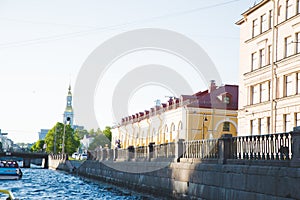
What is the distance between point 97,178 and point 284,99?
22389 mm

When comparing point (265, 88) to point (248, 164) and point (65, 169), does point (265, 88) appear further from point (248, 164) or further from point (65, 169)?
point (65, 169)

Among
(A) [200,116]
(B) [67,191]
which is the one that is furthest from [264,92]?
(A) [200,116]

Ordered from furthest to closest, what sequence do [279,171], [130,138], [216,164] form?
[130,138]
[216,164]
[279,171]

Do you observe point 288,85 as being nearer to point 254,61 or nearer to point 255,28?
point 254,61

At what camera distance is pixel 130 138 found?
→ 91750mm

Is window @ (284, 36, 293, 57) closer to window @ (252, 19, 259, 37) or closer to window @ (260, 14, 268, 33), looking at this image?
window @ (260, 14, 268, 33)

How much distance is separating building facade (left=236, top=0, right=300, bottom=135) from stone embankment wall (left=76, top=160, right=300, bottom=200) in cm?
1202

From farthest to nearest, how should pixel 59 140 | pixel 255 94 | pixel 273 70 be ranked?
pixel 59 140
pixel 255 94
pixel 273 70

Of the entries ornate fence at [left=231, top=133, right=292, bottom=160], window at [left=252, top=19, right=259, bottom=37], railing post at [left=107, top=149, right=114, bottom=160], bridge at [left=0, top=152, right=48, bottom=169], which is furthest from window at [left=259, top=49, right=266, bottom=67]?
bridge at [left=0, top=152, right=48, bottom=169]

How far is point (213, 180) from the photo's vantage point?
20891 millimetres

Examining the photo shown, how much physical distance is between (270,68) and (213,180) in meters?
22.9

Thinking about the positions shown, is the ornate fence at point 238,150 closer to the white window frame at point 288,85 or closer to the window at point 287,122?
the window at point 287,122

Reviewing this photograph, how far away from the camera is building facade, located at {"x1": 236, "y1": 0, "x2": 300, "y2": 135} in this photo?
3838 cm

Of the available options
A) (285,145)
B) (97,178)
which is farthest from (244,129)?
(285,145)
